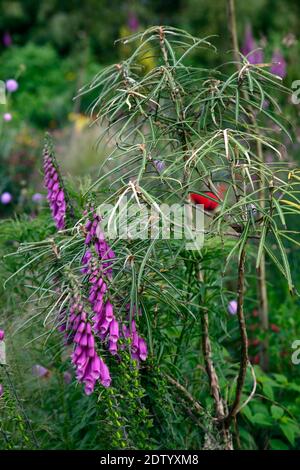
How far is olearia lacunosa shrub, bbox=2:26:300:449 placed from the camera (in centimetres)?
243

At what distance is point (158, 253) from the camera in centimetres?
280

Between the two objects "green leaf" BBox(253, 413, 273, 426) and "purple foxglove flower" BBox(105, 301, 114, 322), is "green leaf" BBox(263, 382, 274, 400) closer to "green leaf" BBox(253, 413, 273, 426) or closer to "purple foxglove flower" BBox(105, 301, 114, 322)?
"green leaf" BBox(253, 413, 273, 426)

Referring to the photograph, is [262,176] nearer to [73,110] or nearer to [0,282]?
[0,282]

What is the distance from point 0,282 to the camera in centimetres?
327

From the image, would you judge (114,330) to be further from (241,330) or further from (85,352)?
(241,330)

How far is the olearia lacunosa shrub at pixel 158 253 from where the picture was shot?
7.96ft

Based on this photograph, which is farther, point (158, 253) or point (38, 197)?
point (38, 197)

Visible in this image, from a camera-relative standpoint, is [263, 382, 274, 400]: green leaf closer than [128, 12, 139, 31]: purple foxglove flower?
Yes

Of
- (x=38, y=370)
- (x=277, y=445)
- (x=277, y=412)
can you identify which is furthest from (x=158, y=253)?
(x=277, y=445)

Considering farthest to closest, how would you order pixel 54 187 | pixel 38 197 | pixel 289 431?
pixel 38 197, pixel 289 431, pixel 54 187

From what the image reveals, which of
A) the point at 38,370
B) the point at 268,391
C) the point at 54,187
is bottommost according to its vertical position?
the point at 268,391

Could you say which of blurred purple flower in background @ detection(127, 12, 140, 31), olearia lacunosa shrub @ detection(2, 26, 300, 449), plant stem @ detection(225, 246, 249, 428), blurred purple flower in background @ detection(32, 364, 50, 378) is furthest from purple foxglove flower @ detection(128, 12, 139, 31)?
plant stem @ detection(225, 246, 249, 428)

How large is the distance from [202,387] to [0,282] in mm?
1030

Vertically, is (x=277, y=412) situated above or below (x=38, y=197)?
below
